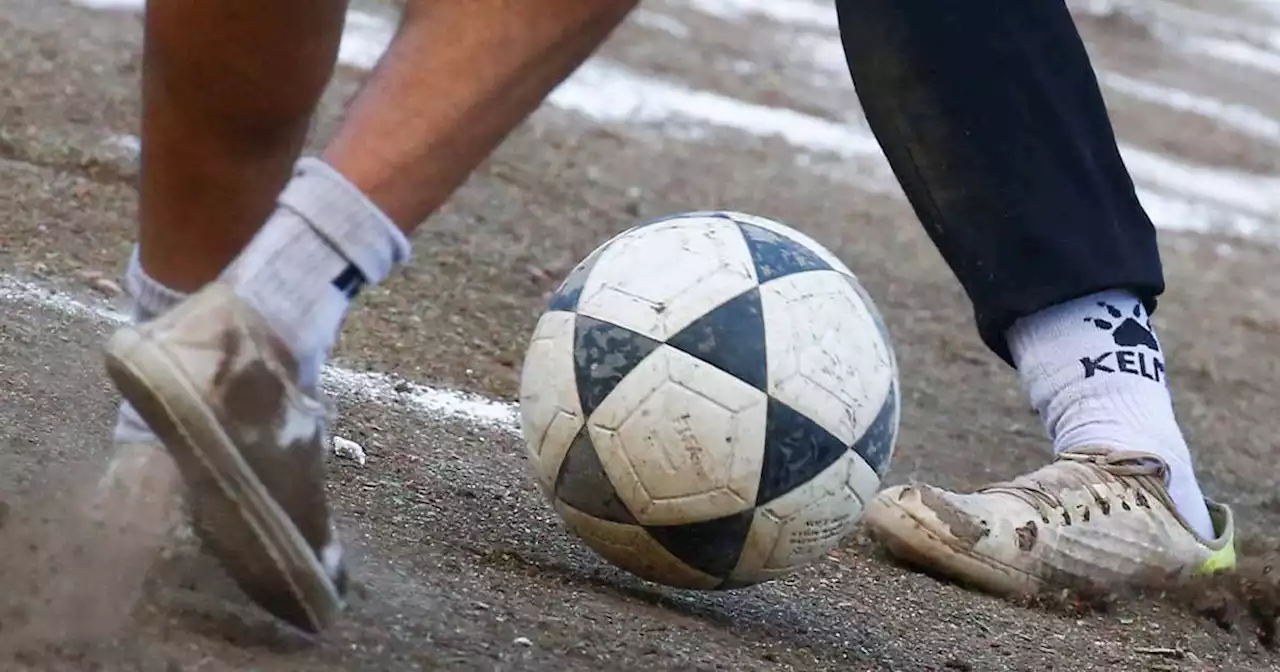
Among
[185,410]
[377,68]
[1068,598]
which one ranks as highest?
[377,68]

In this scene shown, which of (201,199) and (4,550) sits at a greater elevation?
(201,199)

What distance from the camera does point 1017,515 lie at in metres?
2.87

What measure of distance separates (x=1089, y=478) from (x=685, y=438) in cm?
100

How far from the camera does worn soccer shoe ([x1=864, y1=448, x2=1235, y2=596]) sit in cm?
285

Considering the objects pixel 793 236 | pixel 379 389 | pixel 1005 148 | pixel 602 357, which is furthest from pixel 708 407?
pixel 379 389

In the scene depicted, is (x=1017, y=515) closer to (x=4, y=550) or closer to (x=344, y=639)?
(x=344, y=639)

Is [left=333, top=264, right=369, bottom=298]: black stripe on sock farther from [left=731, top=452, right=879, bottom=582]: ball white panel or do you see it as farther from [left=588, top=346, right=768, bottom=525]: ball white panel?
[left=731, top=452, right=879, bottom=582]: ball white panel

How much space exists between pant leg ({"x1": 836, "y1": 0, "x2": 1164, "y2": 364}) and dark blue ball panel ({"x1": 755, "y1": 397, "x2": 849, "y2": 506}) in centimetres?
70

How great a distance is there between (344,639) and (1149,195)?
260 inches

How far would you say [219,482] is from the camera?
173cm

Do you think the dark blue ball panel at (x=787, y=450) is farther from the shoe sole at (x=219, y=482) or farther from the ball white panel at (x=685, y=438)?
the shoe sole at (x=219, y=482)

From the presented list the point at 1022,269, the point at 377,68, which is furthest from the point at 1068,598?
the point at 377,68

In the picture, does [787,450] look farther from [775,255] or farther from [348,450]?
[348,450]

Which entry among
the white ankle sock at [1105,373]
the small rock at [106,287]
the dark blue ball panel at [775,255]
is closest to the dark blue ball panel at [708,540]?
the dark blue ball panel at [775,255]
